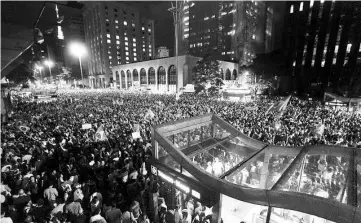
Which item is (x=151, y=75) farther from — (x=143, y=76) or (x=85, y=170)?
(x=85, y=170)

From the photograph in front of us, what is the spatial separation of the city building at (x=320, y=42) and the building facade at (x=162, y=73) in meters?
18.2

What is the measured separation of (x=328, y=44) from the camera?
47500 millimetres

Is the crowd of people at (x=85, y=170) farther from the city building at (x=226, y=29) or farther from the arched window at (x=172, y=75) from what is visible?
the city building at (x=226, y=29)

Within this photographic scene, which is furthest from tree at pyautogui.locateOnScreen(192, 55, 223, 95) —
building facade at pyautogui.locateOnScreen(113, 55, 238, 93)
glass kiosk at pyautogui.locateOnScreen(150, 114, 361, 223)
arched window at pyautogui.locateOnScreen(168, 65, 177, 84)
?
glass kiosk at pyautogui.locateOnScreen(150, 114, 361, 223)

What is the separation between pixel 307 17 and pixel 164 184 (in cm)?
6080

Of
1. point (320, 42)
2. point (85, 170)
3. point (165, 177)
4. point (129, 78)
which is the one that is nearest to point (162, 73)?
point (129, 78)

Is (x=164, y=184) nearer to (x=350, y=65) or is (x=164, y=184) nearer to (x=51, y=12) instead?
(x=350, y=65)

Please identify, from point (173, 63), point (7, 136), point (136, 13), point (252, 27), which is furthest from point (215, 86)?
point (136, 13)

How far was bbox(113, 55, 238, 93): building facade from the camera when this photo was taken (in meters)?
48.3

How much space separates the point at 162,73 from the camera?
5791 cm

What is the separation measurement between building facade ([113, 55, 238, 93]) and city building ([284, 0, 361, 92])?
18.2 meters

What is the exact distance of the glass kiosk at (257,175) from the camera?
360cm

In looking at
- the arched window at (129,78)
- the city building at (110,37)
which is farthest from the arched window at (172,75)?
the city building at (110,37)

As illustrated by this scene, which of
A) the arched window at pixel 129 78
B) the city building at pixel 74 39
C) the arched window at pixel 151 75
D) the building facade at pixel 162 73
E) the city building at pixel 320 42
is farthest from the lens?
the city building at pixel 74 39
